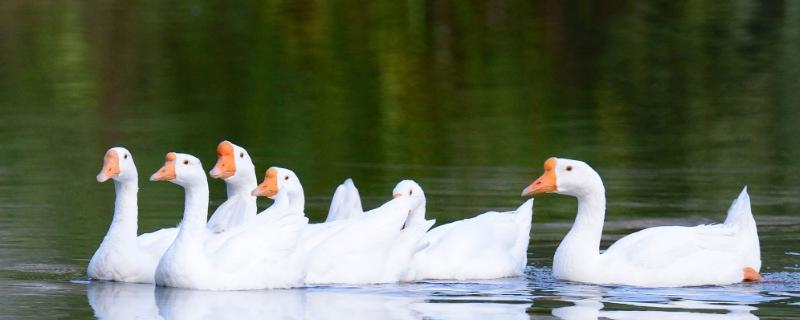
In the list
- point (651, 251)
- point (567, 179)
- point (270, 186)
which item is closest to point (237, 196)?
point (270, 186)

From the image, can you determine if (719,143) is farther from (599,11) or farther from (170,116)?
(599,11)

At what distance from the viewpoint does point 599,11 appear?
162ft

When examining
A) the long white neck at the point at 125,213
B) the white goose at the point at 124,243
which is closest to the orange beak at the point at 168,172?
the white goose at the point at 124,243

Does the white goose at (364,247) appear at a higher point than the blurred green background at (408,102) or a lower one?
lower

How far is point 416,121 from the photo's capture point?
91.0 feet

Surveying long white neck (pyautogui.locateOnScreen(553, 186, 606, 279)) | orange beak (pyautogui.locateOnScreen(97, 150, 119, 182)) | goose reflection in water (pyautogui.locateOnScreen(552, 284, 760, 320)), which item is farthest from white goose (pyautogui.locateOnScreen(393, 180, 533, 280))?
orange beak (pyautogui.locateOnScreen(97, 150, 119, 182))

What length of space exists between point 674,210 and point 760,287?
151 inches

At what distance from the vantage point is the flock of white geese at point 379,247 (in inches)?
548

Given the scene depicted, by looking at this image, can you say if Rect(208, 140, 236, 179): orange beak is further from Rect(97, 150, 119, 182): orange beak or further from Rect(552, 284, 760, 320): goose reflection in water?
Rect(552, 284, 760, 320): goose reflection in water

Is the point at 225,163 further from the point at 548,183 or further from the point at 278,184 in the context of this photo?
the point at 548,183

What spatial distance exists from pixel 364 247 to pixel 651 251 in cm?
240

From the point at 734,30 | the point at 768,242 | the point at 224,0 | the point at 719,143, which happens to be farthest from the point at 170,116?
the point at 224,0

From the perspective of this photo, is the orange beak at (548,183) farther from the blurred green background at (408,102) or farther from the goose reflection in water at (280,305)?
the goose reflection in water at (280,305)

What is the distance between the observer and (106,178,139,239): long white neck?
47.2 feet
